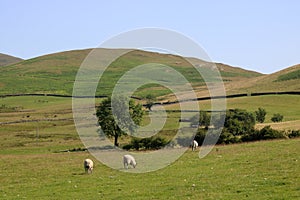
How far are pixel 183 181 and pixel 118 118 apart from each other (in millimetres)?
47501

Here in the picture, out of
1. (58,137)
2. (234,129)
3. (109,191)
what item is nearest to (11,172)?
(109,191)

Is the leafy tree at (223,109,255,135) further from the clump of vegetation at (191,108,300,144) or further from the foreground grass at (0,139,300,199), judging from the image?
the foreground grass at (0,139,300,199)

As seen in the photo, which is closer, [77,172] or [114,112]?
[77,172]

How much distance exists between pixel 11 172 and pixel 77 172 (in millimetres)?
6198

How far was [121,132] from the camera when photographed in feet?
227

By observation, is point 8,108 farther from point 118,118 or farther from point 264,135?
point 264,135

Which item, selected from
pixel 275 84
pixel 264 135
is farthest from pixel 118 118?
pixel 275 84

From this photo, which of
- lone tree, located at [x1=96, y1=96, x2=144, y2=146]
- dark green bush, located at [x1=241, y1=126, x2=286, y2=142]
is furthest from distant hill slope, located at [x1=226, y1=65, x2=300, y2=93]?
dark green bush, located at [x1=241, y1=126, x2=286, y2=142]

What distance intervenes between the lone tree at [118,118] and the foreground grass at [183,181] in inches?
1297

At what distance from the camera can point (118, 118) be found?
71500mm

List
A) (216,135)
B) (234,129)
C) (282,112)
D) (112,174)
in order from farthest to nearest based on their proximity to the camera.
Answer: (282,112), (234,129), (216,135), (112,174)

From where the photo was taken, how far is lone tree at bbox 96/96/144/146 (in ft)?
225

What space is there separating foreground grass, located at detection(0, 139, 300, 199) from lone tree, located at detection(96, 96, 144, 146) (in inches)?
1297

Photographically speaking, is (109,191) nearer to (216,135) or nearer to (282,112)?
(216,135)
